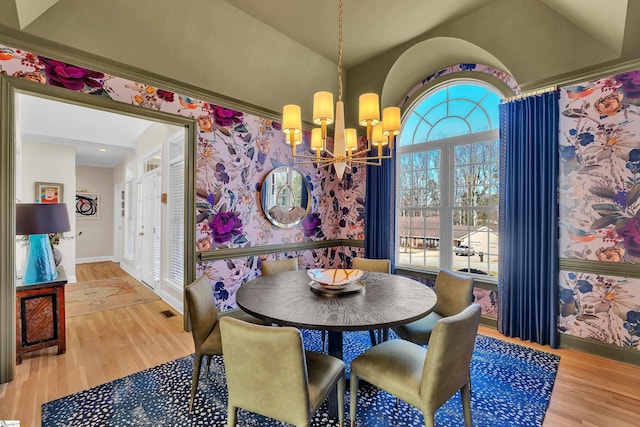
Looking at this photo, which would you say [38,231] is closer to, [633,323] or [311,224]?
[311,224]

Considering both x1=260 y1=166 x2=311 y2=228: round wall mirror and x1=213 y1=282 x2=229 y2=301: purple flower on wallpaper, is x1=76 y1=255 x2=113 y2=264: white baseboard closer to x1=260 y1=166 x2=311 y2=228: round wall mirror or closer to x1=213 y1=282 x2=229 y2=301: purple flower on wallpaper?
x1=213 y1=282 x2=229 y2=301: purple flower on wallpaper

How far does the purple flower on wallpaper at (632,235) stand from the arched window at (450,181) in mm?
1054

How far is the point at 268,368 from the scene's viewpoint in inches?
51.7

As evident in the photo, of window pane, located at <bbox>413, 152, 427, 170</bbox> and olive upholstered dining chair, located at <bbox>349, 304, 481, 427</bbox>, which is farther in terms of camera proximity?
window pane, located at <bbox>413, 152, 427, 170</bbox>

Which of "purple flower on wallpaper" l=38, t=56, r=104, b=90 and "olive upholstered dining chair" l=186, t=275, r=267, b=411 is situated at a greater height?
"purple flower on wallpaper" l=38, t=56, r=104, b=90

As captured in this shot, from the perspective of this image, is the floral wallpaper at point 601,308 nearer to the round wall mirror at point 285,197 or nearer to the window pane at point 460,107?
the window pane at point 460,107

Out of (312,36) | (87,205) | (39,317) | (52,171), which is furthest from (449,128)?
(87,205)

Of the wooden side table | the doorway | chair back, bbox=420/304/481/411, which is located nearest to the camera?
chair back, bbox=420/304/481/411

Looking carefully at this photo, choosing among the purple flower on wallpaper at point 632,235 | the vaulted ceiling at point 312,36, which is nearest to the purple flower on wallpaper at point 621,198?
the purple flower on wallpaper at point 632,235

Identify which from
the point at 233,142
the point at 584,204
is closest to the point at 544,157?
the point at 584,204

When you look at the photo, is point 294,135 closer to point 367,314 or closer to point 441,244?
point 367,314

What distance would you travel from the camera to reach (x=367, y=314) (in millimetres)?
1640

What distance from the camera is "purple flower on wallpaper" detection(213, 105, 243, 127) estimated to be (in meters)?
3.31

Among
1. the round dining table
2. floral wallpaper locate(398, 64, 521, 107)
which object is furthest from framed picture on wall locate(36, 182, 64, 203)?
floral wallpaper locate(398, 64, 521, 107)
